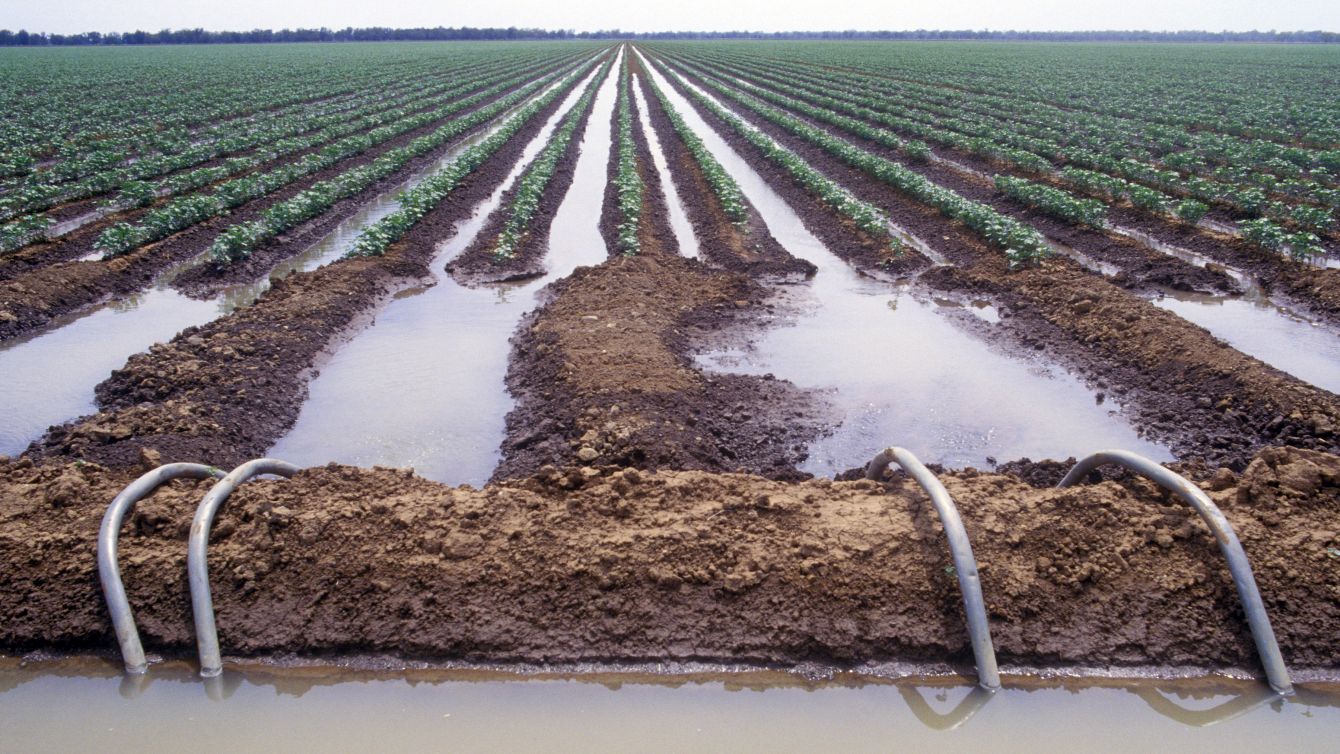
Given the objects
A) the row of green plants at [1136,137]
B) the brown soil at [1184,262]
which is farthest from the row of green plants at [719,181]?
the row of green plants at [1136,137]

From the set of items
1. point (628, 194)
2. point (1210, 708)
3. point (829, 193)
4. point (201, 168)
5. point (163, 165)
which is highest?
point (163, 165)

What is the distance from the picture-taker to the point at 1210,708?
4527 millimetres

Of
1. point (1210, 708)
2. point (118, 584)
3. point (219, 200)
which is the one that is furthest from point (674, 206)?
point (1210, 708)

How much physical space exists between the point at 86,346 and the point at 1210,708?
41.8ft

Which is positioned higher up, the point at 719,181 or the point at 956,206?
the point at 719,181

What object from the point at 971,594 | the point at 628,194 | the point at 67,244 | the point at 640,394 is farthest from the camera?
the point at 628,194

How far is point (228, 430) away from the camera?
25.3 ft

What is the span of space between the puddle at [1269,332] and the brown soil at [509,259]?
10159 mm

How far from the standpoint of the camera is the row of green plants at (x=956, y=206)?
1284 cm

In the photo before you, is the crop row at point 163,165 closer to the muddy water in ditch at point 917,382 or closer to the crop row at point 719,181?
the crop row at point 719,181

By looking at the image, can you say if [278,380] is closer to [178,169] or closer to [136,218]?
[136,218]

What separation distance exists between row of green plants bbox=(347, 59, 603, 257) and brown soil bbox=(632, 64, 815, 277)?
558 centimetres

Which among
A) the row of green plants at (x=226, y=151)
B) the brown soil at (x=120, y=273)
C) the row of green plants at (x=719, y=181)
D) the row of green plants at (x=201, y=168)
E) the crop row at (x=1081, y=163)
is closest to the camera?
the brown soil at (x=120, y=273)

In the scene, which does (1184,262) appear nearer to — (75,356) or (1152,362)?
(1152,362)
